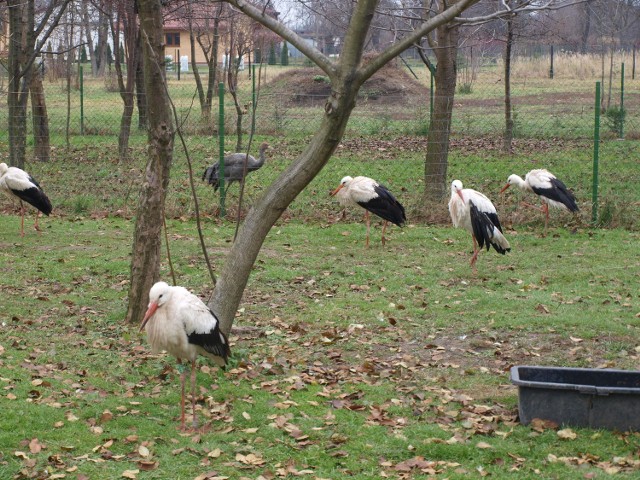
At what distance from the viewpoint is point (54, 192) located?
14.2 metres

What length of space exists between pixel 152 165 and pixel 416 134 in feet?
40.7

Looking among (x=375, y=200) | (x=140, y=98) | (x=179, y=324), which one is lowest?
(x=179, y=324)

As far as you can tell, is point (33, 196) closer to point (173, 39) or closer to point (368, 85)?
point (368, 85)

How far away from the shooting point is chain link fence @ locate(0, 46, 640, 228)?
46.9ft

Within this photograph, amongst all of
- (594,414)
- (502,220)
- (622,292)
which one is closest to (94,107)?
(502,220)

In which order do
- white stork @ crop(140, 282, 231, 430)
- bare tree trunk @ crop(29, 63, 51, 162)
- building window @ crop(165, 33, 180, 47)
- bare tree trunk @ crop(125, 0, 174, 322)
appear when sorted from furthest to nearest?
building window @ crop(165, 33, 180, 47)
bare tree trunk @ crop(29, 63, 51, 162)
bare tree trunk @ crop(125, 0, 174, 322)
white stork @ crop(140, 282, 231, 430)

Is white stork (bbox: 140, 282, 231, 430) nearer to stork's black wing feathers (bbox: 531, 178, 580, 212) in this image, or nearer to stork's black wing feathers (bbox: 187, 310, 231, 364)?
stork's black wing feathers (bbox: 187, 310, 231, 364)

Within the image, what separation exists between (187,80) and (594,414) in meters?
34.3

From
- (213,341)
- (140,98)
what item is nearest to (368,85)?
(140,98)

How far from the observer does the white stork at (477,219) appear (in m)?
10.1

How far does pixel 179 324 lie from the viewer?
5730 millimetres

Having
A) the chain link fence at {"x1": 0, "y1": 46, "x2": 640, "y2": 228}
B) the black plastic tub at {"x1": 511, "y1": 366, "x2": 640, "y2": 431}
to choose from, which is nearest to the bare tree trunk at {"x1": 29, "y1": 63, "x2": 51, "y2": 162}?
the chain link fence at {"x1": 0, "y1": 46, "x2": 640, "y2": 228}

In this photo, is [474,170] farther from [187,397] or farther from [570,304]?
[187,397]

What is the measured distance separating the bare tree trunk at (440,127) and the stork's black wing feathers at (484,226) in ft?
9.53
